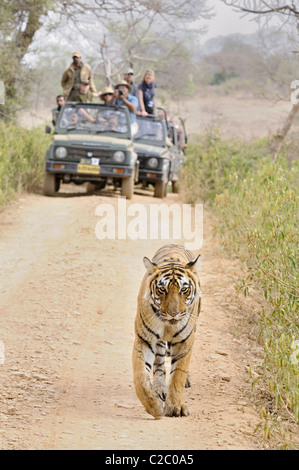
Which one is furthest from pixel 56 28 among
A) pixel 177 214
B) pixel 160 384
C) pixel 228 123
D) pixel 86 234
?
pixel 228 123

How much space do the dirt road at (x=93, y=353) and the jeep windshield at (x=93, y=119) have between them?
13.4ft

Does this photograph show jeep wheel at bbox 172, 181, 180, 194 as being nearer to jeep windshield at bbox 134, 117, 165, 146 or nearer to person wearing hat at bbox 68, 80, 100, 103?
jeep windshield at bbox 134, 117, 165, 146

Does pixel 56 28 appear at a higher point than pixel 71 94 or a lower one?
higher

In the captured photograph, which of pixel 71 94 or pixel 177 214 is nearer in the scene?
pixel 177 214

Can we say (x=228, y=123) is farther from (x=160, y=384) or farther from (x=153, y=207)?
(x=160, y=384)

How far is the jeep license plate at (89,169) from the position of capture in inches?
529

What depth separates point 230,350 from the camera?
20.5 ft

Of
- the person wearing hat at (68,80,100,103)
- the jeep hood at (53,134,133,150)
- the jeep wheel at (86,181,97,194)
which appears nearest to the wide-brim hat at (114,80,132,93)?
the person wearing hat at (68,80,100,103)

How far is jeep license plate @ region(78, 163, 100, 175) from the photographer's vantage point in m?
13.4

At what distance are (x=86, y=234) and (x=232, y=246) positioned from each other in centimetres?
217

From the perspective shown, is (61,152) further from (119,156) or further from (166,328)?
(166,328)

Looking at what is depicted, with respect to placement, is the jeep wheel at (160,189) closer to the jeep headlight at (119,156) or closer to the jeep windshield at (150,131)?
the jeep windshield at (150,131)

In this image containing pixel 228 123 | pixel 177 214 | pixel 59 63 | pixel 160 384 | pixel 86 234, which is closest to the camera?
pixel 160 384

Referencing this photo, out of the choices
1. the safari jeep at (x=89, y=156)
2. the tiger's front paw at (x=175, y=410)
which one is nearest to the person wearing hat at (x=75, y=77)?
the safari jeep at (x=89, y=156)
